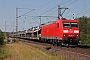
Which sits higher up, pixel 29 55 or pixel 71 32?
pixel 71 32

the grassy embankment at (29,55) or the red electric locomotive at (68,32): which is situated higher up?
the red electric locomotive at (68,32)

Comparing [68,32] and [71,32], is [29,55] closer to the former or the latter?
[68,32]

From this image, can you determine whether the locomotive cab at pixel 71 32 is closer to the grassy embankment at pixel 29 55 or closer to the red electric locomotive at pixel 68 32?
the red electric locomotive at pixel 68 32

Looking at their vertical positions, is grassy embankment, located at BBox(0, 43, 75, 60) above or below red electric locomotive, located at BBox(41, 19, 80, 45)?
below

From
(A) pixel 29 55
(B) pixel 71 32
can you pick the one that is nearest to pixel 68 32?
(B) pixel 71 32

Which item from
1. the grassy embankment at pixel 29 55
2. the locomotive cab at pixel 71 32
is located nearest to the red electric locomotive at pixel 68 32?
the locomotive cab at pixel 71 32

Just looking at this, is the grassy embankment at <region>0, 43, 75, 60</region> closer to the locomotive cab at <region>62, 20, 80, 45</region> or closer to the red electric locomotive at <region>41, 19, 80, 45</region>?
the red electric locomotive at <region>41, 19, 80, 45</region>

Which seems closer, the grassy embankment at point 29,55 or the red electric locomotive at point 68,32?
the grassy embankment at point 29,55

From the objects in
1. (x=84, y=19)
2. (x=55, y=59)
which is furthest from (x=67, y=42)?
(x=84, y=19)

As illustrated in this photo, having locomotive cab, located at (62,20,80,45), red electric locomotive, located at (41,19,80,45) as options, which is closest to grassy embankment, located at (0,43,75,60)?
red electric locomotive, located at (41,19,80,45)

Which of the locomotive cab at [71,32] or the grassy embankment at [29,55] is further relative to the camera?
the locomotive cab at [71,32]

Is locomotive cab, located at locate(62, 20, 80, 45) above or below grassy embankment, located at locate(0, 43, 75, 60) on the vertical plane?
above

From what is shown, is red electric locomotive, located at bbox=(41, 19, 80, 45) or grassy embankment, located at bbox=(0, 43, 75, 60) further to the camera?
red electric locomotive, located at bbox=(41, 19, 80, 45)

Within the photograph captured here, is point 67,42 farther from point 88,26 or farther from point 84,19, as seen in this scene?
point 84,19
